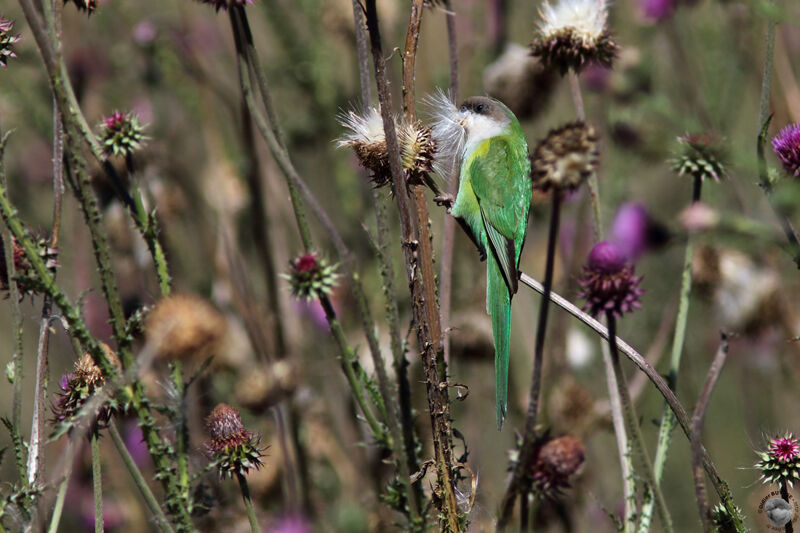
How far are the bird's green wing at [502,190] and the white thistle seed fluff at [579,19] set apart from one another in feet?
1.60

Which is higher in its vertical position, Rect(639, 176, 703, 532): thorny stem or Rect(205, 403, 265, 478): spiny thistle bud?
Rect(639, 176, 703, 532): thorny stem

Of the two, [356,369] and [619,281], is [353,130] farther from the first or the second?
[619,281]

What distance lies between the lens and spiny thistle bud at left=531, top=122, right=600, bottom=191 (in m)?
1.38

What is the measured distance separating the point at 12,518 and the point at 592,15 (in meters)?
1.99

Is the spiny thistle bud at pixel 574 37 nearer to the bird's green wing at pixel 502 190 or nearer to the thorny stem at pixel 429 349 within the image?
the bird's green wing at pixel 502 190

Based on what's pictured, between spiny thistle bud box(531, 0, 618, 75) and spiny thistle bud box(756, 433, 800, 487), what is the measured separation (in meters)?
1.19

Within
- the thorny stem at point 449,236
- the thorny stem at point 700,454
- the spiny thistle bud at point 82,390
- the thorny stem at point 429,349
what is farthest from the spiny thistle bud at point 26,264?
the thorny stem at point 700,454

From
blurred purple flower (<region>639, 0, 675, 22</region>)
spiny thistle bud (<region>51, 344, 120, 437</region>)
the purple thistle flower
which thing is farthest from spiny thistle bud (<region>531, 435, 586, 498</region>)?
blurred purple flower (<region>639, 0, 675, 22</region>)

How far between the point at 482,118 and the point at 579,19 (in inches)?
18.6

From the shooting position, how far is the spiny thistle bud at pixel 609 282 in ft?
5.54

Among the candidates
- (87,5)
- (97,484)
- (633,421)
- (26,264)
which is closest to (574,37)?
(633,421)

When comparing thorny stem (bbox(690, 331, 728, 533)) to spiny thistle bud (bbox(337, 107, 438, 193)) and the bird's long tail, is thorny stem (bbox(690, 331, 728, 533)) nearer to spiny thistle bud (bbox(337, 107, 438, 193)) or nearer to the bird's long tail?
the bird's long tail

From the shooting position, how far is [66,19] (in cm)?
364

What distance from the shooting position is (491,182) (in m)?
2.57
